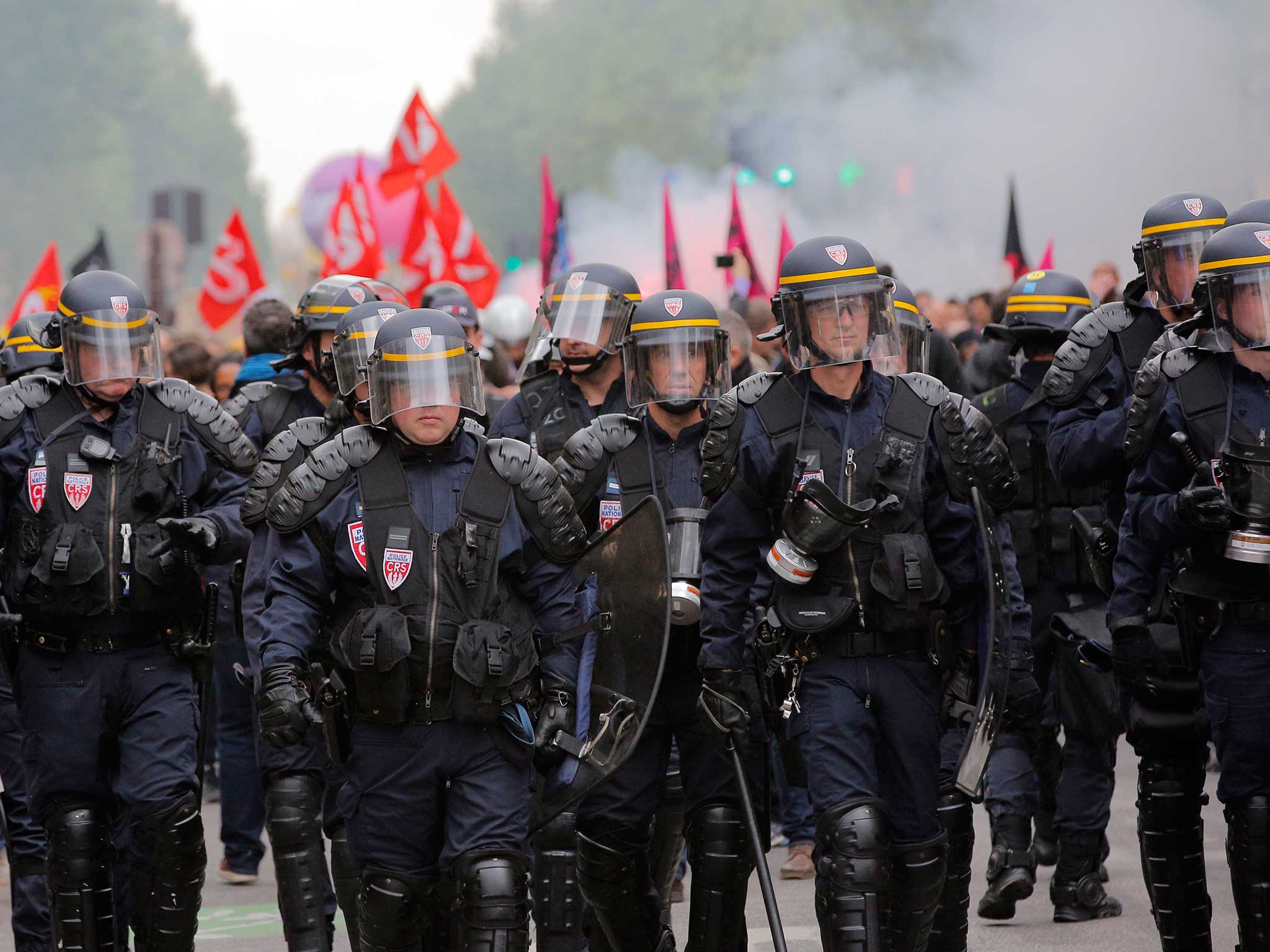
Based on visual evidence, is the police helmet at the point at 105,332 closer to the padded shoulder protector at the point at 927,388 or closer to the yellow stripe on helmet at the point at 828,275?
the yellow stripe on helmet at the point at 828,275

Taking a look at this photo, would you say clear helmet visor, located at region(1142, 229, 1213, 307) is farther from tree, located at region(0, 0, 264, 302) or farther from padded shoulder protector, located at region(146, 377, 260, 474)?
tree, located at region(0, 0, 264, 302)

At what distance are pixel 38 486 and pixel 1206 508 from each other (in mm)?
3469

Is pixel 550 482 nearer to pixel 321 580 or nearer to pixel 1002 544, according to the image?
pixel 321 580

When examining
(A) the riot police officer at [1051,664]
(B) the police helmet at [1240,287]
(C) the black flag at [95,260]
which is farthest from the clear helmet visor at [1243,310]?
(C) the black flag at [95,260]

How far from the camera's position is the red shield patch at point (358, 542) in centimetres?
544

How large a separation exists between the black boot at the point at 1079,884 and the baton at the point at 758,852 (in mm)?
1884

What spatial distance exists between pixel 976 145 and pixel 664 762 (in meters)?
28.7

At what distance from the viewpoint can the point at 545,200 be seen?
54.3ft

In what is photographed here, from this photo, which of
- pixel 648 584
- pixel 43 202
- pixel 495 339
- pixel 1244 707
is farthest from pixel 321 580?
pixel 43 202

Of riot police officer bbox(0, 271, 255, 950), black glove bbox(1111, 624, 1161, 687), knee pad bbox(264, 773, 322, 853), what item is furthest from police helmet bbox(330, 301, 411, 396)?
black glove bbox(1111, 624, 1161, 687)

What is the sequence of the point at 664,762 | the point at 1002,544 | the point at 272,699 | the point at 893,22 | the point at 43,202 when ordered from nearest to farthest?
the point at 272,699 < the point at 1002,544 < the point at 664,762 < the point at 893,22 < the point at 43,202

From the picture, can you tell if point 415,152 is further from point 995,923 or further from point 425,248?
point 995,923

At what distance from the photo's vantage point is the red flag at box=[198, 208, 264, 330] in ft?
55.4

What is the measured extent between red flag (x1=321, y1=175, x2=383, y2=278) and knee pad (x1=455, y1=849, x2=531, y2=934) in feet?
35.1
